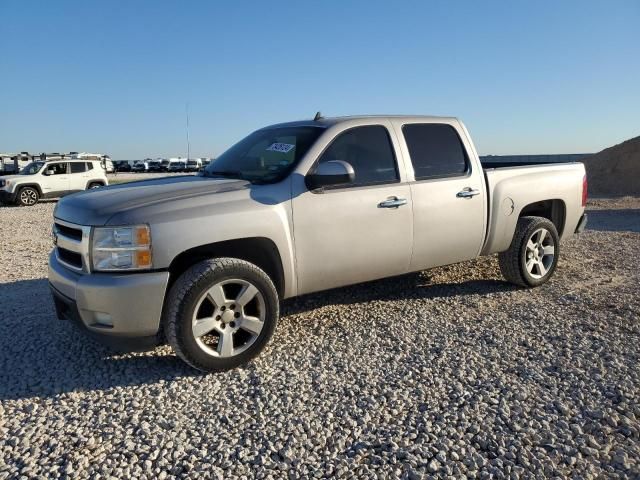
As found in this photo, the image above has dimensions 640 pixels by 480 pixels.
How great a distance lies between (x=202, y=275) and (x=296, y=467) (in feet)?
4.80

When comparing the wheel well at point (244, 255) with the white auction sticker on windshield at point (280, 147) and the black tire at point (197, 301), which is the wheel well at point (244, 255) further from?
the white auction sticker on windshield at point (280, 147)

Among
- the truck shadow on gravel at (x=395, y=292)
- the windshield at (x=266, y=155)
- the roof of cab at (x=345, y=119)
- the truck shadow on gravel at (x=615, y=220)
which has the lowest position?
the truck shadow on gravel at (x=395, y=292)

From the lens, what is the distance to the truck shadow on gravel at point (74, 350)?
3578mm

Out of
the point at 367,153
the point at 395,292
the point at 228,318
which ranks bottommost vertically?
the point at 395,292

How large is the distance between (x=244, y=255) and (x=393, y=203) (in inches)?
53.3

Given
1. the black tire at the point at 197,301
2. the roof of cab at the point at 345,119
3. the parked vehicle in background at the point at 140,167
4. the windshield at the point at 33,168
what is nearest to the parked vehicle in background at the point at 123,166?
the parked vehicle in background at the point at 140,167

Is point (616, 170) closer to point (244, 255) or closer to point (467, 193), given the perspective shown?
point (467, 193)

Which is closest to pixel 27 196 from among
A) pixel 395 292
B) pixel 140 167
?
pixel 395 292

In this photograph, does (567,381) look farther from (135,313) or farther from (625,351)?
(135,313)

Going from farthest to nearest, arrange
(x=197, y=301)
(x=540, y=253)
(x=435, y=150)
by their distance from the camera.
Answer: (x=540, y=253)
(x=435, y=150)
(x=197, y=301)

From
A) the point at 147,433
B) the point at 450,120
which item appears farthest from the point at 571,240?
the point at 147,433

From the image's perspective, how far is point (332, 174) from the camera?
3873 millimetres

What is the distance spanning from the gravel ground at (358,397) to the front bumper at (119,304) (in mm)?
373

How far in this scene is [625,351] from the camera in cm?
393
